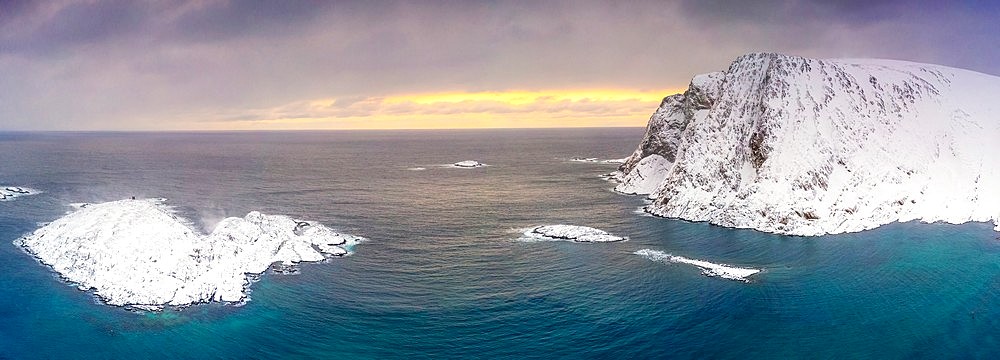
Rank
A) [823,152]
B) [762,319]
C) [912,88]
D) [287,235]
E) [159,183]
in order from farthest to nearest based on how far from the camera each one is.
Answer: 1. [159,183]
2. [912,88]
3. [823,152]
4. [287,235]
5. [762,319]

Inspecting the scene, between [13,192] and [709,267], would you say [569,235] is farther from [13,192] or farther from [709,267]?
[13,192]

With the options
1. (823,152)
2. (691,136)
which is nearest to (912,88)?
(823,152)

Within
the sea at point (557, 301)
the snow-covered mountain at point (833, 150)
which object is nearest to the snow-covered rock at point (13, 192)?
the sea at point (557, 301)

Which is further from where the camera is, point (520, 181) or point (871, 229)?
point (520, 181)

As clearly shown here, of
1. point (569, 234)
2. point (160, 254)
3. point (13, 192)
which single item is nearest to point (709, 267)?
point (569, 234)

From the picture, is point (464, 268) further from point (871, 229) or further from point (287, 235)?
point (871, 229)

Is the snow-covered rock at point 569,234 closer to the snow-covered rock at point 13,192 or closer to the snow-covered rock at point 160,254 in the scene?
the snow-covered rock at point 160,254

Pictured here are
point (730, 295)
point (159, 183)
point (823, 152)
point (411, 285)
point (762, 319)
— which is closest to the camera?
point (762, 319)
